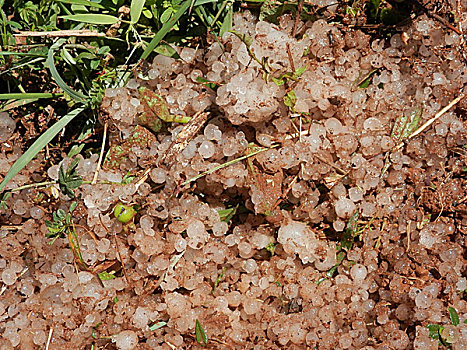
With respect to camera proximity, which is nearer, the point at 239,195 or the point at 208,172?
the point at 208,172

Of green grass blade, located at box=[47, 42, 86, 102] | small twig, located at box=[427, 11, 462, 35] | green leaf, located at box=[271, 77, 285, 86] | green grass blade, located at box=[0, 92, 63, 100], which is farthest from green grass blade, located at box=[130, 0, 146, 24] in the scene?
small twig, located at box=[427, 11, 462, 35]

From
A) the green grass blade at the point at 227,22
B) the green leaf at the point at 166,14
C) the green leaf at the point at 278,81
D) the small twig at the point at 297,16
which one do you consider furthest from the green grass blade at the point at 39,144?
the small twig at the point at 297,16

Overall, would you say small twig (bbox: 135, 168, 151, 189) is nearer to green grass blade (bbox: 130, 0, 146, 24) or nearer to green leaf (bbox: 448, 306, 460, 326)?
green grass blade (bbox: 130, 0, 146, 24)

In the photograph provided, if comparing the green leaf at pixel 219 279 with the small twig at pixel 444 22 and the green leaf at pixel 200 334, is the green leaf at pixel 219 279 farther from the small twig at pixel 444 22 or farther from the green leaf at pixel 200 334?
→ the small twig at pixel 444 22

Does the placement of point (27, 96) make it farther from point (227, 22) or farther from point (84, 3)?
point (227, 22)

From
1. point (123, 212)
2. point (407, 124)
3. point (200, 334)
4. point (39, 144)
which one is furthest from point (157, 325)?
point (407, 124)

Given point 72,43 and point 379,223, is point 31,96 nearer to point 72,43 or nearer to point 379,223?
point 72,43

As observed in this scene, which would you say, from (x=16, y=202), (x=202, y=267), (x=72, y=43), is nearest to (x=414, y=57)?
(x=202, y=267)
